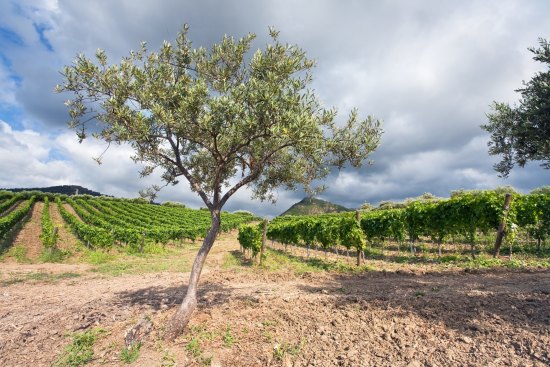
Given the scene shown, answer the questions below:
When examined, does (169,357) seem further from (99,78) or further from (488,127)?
(488,127)

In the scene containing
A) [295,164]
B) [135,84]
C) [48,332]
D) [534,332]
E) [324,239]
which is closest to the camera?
[534,332]

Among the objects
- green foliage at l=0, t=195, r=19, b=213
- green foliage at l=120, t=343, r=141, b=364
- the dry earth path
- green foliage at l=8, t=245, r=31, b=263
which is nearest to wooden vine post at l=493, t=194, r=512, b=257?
the dry earth path

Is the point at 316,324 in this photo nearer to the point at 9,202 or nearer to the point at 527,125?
the point at 527,125

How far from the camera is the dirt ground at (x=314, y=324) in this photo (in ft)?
23.0

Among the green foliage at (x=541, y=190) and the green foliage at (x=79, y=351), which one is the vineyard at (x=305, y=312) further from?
the green foliage at (x=541, y=190)

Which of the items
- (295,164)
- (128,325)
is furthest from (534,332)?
(128,325)

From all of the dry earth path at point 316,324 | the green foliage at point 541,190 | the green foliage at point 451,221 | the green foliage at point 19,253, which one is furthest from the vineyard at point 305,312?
the green foliage at point 541,190

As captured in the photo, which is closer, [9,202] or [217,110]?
[217,110]

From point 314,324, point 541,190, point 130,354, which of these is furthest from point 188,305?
point 541,190

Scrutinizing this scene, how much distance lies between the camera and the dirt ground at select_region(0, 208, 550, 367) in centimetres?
702

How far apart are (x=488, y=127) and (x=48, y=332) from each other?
21.5 m

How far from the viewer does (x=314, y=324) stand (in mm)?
8797

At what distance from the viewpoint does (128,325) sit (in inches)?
393

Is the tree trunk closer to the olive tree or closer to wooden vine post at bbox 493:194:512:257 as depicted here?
the olive tree
